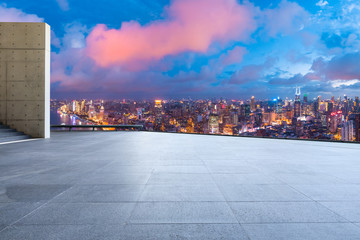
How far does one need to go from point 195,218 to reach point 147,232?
726 mm

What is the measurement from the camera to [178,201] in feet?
12.0

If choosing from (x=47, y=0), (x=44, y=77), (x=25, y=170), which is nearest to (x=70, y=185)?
(x=25, y=170)

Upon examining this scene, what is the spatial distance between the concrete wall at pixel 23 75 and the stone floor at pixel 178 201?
8746mm

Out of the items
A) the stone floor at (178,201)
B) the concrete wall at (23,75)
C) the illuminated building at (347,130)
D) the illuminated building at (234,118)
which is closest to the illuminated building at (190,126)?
the illuminated building at (234,118)

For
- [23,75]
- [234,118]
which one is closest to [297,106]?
[234,118]

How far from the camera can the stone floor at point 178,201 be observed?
8.84ft

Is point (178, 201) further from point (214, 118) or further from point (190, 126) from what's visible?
point (214, 118)

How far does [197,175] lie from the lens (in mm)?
5230

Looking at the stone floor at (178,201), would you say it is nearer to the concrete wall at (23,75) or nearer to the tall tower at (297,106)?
the concrete wall at (23,75)

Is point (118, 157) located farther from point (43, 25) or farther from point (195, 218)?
point (43, 25)

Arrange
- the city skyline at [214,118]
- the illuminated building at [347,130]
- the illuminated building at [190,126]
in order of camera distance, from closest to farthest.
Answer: the illuminated building at [347,130]
the city skyline at [214,118]
the illuminated building at [190,126]

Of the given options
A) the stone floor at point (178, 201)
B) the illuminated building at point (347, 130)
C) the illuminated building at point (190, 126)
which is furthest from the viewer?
the illuminated building at point (190, 126)

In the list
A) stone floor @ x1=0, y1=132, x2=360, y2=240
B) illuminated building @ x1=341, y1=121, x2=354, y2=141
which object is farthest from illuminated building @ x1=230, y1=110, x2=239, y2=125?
stone floor @ x1=0, y1=132, x2=360, y2=240

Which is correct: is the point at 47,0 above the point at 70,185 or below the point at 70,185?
above
